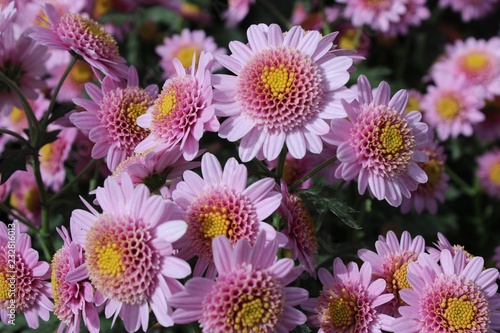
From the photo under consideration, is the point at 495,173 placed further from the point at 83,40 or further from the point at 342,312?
the point at 83,40

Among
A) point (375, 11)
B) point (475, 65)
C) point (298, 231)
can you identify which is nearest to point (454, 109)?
point (475, 65)

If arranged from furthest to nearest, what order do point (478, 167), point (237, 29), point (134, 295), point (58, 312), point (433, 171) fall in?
point (237, 29) < point (478, 167) < point (433, 171) < point (58, 312) < point (134, 295)

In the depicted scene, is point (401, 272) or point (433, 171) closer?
point (401, 272)

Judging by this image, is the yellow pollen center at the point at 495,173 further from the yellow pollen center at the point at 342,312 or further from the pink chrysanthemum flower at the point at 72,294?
the pink chrysanthemum flower at the point at 72,294

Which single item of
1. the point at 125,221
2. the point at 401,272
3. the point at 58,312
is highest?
the point at 125,221

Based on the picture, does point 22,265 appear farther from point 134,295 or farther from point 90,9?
point 90,9

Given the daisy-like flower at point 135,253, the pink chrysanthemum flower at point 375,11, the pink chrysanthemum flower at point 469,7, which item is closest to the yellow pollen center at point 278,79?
the daisy-like flower at point 135,253

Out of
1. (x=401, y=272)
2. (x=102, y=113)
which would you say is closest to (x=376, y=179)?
(x=401, y=272)
